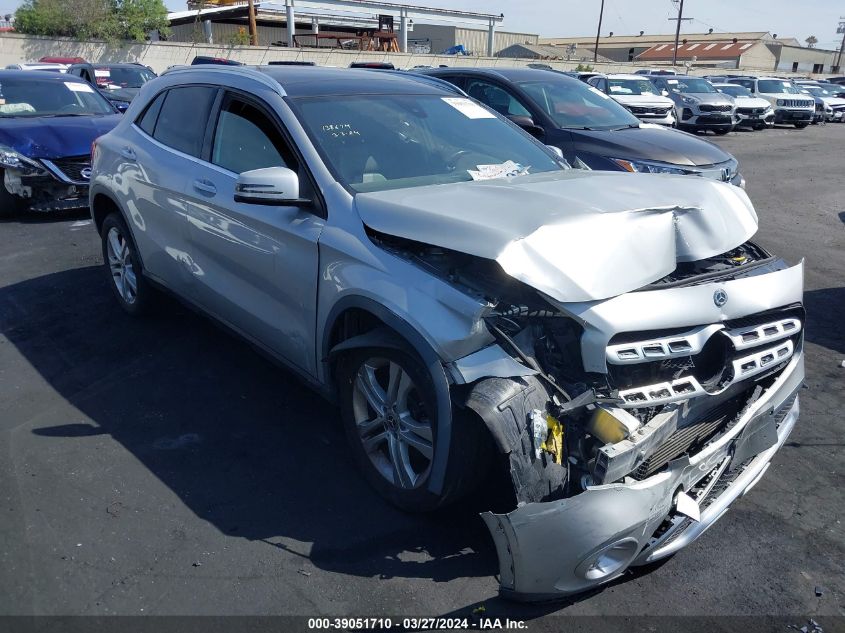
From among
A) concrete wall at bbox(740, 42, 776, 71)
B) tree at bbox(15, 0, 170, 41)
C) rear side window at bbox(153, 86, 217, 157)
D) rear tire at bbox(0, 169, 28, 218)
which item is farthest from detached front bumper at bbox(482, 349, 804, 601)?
concrete wall at bbox(740, 42, 776, 71)

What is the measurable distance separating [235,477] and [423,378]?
52.7 inches

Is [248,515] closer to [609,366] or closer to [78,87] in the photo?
[609,366]

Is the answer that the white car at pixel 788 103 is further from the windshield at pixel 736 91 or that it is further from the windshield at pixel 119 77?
the windshield at pixel 119 77

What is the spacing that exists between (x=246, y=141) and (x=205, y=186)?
0.40 meters

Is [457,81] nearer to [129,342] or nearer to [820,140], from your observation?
[129,342]

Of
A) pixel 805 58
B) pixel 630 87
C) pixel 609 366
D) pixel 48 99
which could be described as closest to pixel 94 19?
pixel 630 87

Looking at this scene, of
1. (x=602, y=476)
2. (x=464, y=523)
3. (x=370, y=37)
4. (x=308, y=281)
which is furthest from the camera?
(x=370, y=37)

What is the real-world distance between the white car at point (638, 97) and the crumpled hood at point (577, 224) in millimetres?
15440

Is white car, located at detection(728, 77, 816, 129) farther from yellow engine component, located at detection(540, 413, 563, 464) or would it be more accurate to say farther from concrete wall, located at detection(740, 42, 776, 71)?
concrete wall, located at detection(740, 42, 776, 71)

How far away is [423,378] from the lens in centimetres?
296

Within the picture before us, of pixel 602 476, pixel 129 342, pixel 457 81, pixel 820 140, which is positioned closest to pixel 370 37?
pixel 820 140

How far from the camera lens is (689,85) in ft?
78.4

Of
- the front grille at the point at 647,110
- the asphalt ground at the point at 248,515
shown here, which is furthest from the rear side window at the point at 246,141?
the front grille at the point at 647,110

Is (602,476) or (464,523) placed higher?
(602,476)
